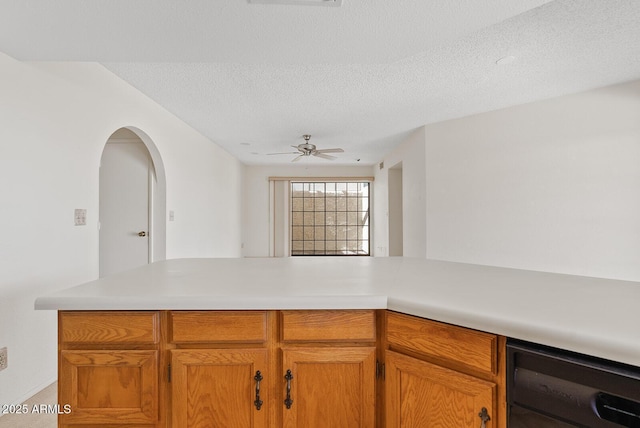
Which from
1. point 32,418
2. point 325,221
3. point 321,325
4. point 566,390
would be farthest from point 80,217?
point 325,221

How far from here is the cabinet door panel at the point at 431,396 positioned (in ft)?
2.74

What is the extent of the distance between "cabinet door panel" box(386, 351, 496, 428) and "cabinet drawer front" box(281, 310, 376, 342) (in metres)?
0.14

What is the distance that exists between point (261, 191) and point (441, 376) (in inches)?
279

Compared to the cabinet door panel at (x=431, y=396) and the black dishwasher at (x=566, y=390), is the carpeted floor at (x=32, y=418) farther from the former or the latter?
the black dishwasher at (x=566, y=390)

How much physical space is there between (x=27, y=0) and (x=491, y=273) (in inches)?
90.2

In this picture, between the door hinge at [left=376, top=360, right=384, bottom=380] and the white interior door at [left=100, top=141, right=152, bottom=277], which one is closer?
the door hinge at [left=376, top=360, right=384, bottom=380]

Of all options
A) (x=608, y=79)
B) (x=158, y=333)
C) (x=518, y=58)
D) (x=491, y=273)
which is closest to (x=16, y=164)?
(x=158, y=333)

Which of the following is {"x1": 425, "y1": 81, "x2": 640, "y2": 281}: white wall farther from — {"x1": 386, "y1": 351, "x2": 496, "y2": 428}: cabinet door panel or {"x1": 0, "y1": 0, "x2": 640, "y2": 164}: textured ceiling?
{"x1": 386, "y1": 351, "x2": 496, "y2": 428}: cabinet door panel

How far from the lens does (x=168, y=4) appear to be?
4.69 ft

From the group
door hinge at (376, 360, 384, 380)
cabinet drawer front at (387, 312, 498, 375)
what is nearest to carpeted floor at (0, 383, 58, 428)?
door hinge at (376, 360, 384, 380)

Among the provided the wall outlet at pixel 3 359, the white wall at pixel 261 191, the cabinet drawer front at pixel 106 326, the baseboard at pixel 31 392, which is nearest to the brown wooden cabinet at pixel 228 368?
the cabinet drawer front at pixel 106 326

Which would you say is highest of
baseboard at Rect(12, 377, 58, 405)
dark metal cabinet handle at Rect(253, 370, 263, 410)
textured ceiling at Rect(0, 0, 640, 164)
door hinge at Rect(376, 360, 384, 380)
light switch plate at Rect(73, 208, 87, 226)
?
textured ceiling at Rect(0, 0, 640, 164)

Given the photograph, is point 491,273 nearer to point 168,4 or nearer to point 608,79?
point 168,4

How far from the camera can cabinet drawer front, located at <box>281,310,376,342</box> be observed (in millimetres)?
1011
